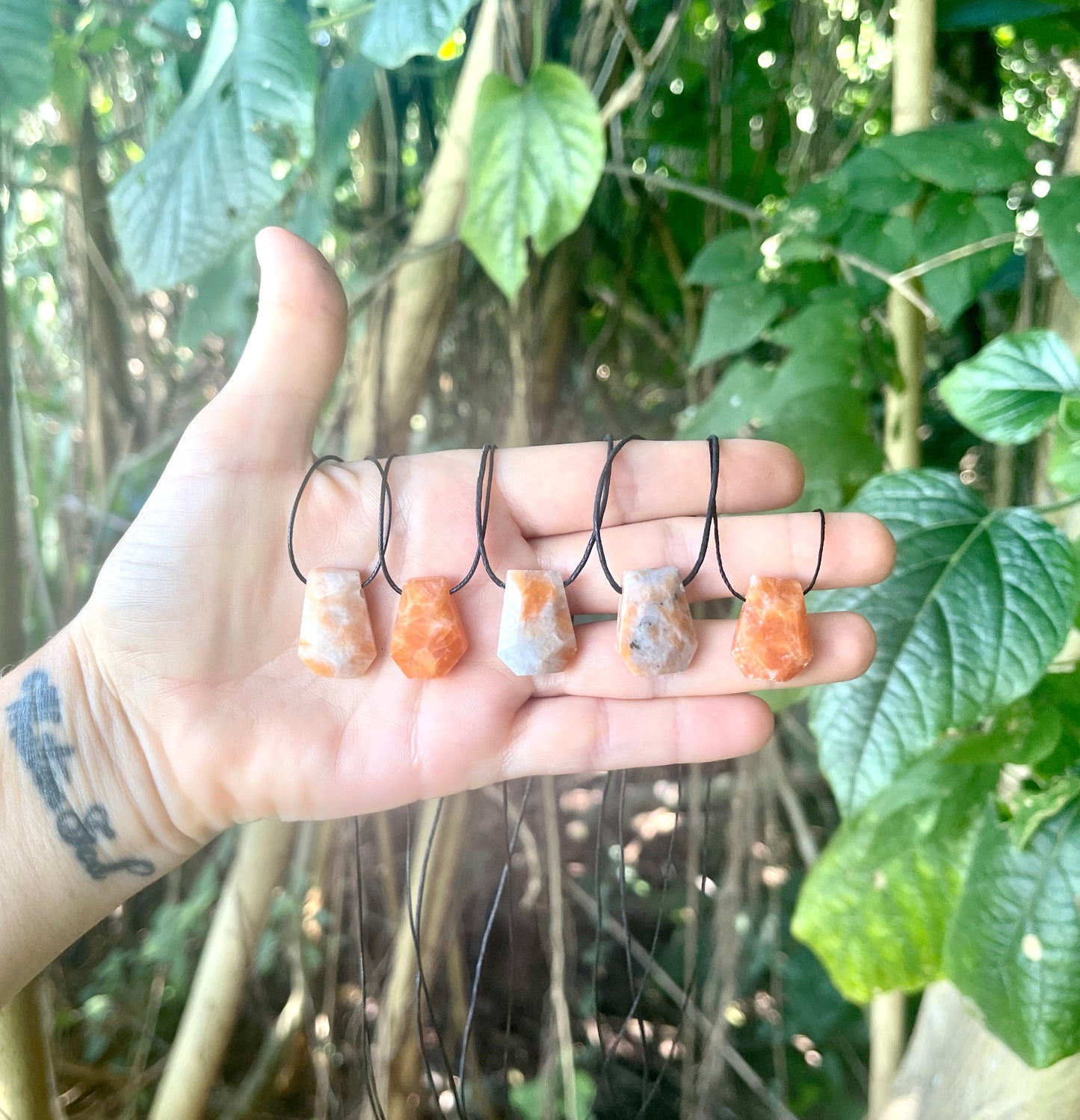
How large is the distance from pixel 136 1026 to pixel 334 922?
44cm

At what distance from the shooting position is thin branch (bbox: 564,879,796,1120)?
1.24 meters

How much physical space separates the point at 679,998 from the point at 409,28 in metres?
1.46

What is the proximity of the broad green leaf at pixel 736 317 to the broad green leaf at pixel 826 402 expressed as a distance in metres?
0.04

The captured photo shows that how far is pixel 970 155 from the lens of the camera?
801 mm

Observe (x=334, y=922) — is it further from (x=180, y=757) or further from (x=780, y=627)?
(x=780, y=627)

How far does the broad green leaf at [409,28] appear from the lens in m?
0.71

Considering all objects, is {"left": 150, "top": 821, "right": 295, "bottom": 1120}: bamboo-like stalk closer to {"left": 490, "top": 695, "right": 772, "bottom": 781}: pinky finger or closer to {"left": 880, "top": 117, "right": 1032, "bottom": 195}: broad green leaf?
{"left": 490, "top": 695, "right": 772, "bottom": 781}: pinky finger

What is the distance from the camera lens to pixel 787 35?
1.26 m

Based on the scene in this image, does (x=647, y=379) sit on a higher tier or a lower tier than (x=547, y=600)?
higher

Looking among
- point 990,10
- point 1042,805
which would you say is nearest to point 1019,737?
point 1042,805

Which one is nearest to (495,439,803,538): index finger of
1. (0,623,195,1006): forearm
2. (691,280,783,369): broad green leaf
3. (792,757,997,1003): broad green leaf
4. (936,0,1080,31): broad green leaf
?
(691,280,783,369): broad green leaf

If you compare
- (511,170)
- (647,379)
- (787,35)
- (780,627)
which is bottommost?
(780,627)

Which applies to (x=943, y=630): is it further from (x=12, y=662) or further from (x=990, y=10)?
(x=12, y=662)

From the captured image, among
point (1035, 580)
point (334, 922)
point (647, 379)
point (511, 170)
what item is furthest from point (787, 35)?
point (334, 922)
